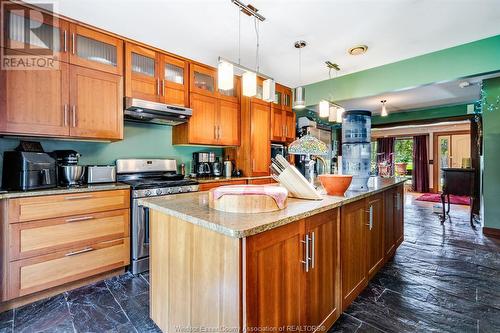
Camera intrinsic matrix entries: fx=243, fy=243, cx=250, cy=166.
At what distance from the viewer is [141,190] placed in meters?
2.53

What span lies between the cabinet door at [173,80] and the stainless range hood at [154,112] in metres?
0.19

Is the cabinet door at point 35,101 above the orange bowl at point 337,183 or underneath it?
above

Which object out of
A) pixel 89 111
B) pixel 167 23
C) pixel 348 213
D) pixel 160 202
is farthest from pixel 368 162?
pixel 89 111

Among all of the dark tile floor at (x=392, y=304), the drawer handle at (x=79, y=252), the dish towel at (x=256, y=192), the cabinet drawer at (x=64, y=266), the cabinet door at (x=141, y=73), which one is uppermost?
the cabinet door at (x=141, y=73)

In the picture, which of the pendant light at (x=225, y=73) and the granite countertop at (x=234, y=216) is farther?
the pendant light at (x=225, y=73)

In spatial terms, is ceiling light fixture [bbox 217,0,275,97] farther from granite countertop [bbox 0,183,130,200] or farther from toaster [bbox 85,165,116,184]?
toaster [bbox 85,165,116,184]

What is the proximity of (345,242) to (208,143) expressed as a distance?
2.36m

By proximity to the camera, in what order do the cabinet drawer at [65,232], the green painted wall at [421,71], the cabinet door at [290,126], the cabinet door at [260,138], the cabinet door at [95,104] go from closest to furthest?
the cabinet drawer at [65,232] < the cabinet door at [95,104] < the green painted wall at [421,71] < the cabinet door at [260,138] < the cabinet door at [290,126]

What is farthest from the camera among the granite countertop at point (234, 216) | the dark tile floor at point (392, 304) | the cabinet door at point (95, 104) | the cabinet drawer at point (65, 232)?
the cabinet door at point (95, 104)

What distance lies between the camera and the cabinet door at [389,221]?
2482mm

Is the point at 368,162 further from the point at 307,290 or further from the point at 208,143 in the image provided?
the point at 208,143

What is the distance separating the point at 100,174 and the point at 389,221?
10.3 feet

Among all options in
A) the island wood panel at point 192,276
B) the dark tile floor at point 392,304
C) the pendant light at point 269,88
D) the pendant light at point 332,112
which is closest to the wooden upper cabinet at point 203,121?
the pendant light at point 269,88

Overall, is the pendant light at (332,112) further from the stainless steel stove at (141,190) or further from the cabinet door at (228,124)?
the stainless steel stove at (141,190)
